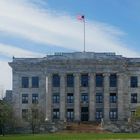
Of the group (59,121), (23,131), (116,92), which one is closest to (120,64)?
(116,92)

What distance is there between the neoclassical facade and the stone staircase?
899cm

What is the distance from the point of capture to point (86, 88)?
475ft

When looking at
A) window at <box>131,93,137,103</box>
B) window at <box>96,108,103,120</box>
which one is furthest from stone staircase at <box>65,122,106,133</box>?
window at <box>131,93,137,103</box>

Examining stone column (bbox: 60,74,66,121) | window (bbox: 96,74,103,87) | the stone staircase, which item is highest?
window (bbox: 96,74,103,87)

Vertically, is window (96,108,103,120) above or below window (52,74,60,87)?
below

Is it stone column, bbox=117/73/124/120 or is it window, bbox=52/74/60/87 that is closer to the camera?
stone column, bbox=117/73/124/120

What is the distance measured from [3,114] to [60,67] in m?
32.5

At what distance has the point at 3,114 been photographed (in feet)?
374

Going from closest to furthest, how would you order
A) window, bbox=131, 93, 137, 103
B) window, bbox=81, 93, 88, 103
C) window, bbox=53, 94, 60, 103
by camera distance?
window, bbox=53, 94, 60, 103, window, bbox=81, 93, 88, 103, window, bbox=131, 93, 137, 103

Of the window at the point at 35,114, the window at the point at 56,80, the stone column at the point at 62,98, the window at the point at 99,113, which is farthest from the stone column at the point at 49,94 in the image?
the window at the point at 35,114

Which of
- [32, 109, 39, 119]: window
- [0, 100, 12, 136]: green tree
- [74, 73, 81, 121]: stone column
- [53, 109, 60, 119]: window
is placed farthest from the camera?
[53, 109, 60, 119]: window

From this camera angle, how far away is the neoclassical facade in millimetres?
143125

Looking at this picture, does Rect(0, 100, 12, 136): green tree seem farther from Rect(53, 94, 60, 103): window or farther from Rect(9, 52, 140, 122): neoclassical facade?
Rect(53, 94, 60, 103): window

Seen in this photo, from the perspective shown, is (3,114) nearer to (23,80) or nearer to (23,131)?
(23,131)
